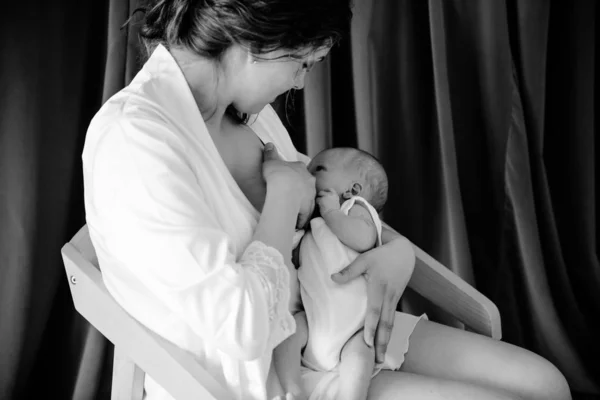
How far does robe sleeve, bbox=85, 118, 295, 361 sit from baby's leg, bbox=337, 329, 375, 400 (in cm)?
17

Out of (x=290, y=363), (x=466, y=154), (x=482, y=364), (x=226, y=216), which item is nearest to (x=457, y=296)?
(x=482, y=364)

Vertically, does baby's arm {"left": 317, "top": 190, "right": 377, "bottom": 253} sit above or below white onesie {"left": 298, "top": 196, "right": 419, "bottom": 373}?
above

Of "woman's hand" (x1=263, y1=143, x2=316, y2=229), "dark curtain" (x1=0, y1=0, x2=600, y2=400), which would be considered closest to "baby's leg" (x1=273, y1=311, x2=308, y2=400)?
"woman's hand" (x1=263, y1=143, x2=316, y2=229)

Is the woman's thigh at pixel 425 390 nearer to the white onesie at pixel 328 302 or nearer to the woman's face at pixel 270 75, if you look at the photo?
the white onesie at pixel 328 302

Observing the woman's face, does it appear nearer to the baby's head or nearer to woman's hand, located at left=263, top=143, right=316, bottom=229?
woman's hand, located at left=263, top=143, right=316, bottom=229

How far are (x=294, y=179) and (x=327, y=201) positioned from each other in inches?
6.6

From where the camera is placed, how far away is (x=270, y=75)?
1.05 m

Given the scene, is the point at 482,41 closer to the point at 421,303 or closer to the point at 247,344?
the point at 421,303

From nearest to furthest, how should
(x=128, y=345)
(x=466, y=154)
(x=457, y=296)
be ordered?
(x=128, y=345) → (x=457, y=296) → (x=466, y=154)

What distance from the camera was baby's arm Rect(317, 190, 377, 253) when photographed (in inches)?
46.3

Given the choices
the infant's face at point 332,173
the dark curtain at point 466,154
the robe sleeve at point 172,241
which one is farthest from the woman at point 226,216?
the dark curtain at point 466,154

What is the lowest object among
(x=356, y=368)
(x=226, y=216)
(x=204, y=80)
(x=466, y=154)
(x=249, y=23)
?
(x=466, y=154)

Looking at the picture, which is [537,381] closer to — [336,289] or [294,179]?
[336,289]

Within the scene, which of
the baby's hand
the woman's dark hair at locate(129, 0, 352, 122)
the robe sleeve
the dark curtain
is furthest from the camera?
the dark curtain
